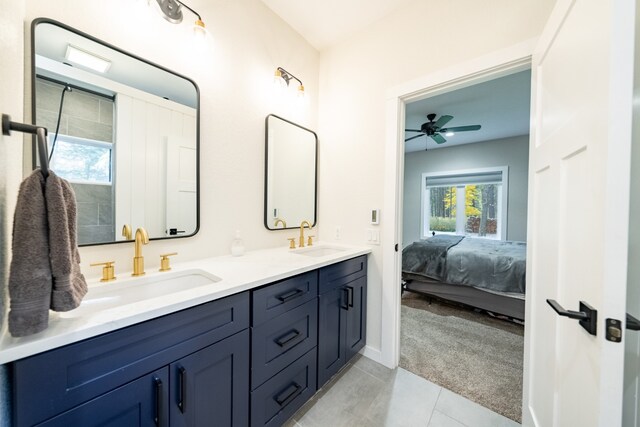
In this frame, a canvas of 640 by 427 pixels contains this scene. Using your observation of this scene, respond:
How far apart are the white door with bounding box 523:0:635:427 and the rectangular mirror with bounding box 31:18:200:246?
5.51ft

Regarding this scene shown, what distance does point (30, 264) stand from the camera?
557 mm

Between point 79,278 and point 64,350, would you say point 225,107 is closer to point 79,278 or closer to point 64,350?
point 79,278

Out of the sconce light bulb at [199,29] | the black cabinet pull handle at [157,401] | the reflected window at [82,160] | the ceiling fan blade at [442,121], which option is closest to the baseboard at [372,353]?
the black cabinet pull handle at [157,401]

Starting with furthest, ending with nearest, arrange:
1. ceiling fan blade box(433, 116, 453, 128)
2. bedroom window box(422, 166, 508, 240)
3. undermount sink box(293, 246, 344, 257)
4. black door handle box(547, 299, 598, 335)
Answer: bedroom window box(422, 166, 508, 240), ceiling fan blade box(433, 116, 453, 128), undermount sink box(293, 246, 344, 257), black door handle box(547, 299, 598, 335)

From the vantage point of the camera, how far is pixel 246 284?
1.02 m

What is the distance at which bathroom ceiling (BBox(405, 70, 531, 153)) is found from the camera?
2646mm

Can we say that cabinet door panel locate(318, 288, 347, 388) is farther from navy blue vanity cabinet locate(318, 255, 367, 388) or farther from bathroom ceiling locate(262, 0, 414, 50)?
bathroom ceiling locate(262, 0, 414, 50)

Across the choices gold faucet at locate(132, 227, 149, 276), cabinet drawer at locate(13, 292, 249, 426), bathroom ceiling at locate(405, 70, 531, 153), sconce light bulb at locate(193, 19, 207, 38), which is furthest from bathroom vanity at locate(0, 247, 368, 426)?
bathroom ceiling at locate(405, 70, 531, 153)

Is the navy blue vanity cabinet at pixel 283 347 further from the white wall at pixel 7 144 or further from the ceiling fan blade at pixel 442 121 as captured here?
the ceiling fan blade at pixel 442 121

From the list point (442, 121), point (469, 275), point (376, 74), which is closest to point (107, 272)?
point (376, 74)

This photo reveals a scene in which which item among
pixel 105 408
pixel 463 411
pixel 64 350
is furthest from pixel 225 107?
pixel 463 411

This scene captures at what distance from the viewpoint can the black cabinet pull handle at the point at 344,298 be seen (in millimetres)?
1647

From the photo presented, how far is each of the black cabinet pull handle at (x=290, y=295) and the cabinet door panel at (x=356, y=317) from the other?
20.2 inches

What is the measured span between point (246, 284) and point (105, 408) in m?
0.52
